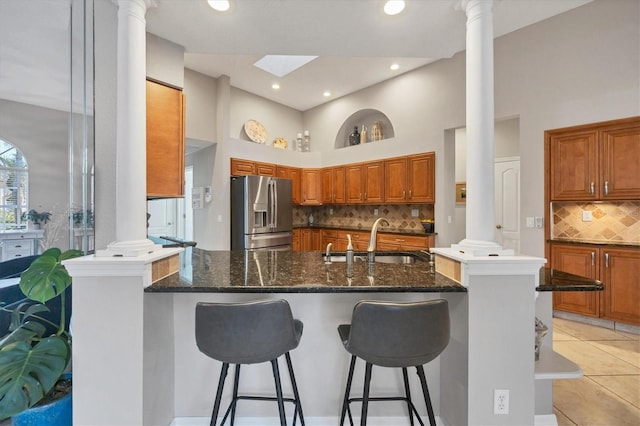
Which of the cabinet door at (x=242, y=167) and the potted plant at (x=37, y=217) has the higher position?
the cabinet door at (x=242, y=167)

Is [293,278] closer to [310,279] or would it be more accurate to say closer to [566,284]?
[310,279]

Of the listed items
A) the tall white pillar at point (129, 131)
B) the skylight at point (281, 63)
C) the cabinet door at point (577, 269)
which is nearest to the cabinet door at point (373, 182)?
the skylight at point (281, 63)

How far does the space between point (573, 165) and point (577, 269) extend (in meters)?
1.14

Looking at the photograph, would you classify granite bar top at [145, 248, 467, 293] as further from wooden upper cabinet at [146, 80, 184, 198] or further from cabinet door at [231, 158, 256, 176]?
cabinet door at [231, 158, 256, 176]

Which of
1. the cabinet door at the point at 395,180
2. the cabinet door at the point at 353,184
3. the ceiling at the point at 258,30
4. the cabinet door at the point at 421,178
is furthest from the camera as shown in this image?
the cabinet door at the point at 353,184

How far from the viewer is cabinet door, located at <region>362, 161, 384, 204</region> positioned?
4.89m

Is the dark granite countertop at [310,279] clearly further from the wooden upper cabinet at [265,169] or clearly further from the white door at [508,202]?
the white door at [508,202]

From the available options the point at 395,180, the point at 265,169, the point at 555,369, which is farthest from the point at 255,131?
the point at 555,369

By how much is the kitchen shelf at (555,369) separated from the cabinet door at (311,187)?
14.9 ft

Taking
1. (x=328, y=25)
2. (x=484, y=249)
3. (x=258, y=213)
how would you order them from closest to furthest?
1. (x=484, y=249)
2. (x=328, y=25)
3. (x=258, y=213)

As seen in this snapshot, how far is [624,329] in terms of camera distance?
2.97 metres

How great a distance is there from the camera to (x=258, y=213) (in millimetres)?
4629

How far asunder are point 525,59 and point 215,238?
485cm

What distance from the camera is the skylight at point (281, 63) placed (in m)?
4.32
